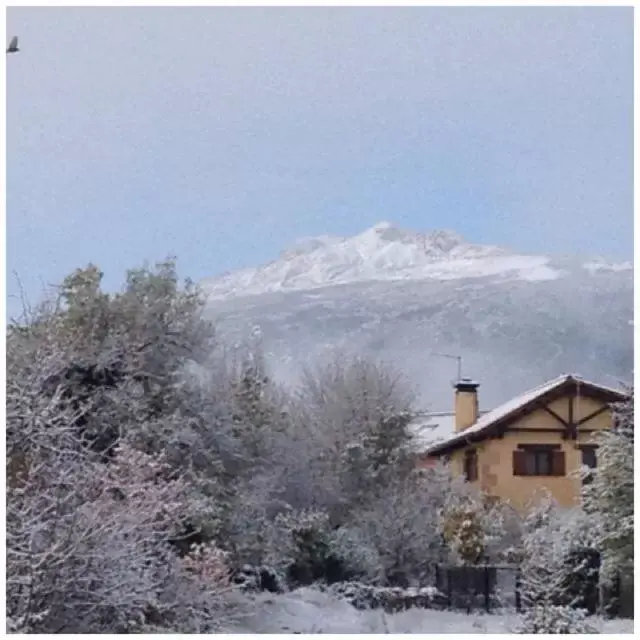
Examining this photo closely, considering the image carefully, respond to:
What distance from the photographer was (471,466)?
5074mm

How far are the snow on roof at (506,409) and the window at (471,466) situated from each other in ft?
0.25

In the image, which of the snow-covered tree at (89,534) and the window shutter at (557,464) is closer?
the snow-covered tree at (89,534)

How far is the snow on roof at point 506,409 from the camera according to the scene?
5031 mm

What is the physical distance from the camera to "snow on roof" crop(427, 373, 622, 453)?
5.03 meters

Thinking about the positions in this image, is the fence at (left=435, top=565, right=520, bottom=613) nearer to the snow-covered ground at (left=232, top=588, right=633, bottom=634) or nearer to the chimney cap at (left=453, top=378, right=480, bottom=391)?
the snow-covered ground at (left=232, top=588, right=633, bottom=634)

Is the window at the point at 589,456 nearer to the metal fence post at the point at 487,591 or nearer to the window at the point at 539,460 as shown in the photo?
the window at the point at 539,460

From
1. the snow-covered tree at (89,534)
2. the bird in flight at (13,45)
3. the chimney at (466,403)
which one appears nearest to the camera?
the snow-covered tree at (89,534)

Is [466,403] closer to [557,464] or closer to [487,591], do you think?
[557,464]

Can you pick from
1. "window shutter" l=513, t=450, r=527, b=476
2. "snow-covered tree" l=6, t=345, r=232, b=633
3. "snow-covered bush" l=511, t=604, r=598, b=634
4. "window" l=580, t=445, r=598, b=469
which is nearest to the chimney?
"window shutter" l=513, t=450, r=527, b=476

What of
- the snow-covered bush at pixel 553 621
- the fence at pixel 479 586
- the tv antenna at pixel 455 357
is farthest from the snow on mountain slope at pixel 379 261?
the snow-covered bush at pixel 553 621

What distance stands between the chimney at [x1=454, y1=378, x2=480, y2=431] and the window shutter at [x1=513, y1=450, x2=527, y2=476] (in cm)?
23

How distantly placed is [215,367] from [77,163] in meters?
1.03

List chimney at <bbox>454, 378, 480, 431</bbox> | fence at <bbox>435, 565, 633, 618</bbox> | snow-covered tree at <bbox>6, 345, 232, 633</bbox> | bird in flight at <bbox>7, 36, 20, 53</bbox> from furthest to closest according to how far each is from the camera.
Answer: chimney at <bbox>454, 378, 480, 431</bbox>, bird in flight at <bbox>7, 36, 20, 53</bbox>, fence at <bbox>435, 565, 633, 618</bbox>, snow-covered tree at <bbox>6, 345, 232, 633</bbox>

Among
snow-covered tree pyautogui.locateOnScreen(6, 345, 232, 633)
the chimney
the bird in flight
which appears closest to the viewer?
snow-covered tree pyautogui.locateOnScreen(6, 345, 232, 633)
